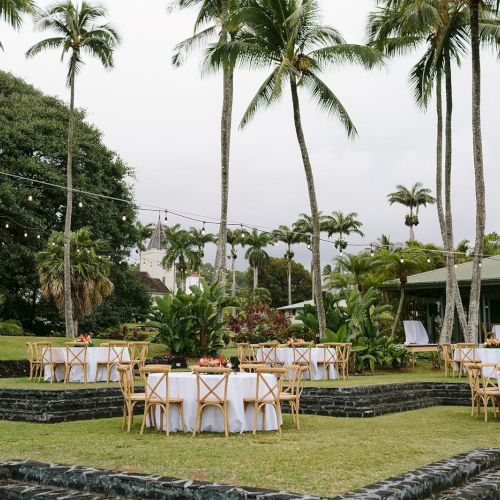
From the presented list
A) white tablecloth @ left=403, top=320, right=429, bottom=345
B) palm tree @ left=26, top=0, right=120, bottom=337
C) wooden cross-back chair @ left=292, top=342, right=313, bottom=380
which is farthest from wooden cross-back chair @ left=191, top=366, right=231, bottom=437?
white tablecloth @ left=403, top=320, right=429, bottom=345

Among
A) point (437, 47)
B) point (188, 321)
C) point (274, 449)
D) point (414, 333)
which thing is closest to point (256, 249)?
point (414, 333)

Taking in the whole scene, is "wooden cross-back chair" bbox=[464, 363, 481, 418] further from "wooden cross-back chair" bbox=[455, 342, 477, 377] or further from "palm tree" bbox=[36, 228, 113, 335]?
"palm tree" bbox=[36, 228, 113, 335]

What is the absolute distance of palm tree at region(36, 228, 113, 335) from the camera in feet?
80.9

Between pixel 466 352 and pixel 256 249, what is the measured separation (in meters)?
54.6

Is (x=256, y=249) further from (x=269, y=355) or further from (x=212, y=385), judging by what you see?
(x=212, y=385)

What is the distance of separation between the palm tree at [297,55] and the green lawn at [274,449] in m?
9.34

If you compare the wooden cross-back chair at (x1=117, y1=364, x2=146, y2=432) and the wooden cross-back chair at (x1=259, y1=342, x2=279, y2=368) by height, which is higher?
the wooden cross-back chair at (x1=259, y1=342, x2=279, y2=368)

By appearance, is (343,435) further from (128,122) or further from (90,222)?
(90,222)

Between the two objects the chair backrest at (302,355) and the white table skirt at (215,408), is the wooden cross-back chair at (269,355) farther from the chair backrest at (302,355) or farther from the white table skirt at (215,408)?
the white table skirt at (215,408)

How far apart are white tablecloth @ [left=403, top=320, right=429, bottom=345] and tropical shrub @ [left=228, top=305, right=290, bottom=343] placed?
422 centimetres

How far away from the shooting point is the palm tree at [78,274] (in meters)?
24.7

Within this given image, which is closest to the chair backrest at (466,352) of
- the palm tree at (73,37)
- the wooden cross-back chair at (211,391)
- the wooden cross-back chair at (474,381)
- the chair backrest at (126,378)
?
the wooden cross-back chair at (474,381)

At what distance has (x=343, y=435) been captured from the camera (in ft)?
29.3

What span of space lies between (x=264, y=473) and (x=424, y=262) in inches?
1047
